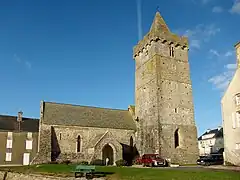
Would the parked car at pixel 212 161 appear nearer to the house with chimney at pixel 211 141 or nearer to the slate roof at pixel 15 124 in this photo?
the slate roof at pixel 15 124

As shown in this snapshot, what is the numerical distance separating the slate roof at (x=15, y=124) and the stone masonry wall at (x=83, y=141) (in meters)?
9.73

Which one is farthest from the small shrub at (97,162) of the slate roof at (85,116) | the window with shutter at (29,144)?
the window with shutter at (29,144)

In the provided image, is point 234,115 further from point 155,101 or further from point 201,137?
point 201,137

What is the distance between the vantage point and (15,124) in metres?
44.5

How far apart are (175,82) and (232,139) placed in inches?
581

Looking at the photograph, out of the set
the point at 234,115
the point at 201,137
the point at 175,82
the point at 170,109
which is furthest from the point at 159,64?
the point at 201,137

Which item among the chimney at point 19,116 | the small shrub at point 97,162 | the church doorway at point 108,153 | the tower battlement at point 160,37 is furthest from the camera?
the chimney at point 19,116

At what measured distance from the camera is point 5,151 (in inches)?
1618

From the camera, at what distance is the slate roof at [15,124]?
43.1m

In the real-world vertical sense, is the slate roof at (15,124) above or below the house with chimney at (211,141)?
above

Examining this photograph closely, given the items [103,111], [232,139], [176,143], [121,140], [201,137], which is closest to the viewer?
[232,139]

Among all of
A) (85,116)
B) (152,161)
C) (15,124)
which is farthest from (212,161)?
(15,124)

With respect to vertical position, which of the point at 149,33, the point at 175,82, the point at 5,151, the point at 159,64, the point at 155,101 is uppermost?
the point at 149,33

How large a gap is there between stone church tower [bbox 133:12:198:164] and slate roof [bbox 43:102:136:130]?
8.73 ft
